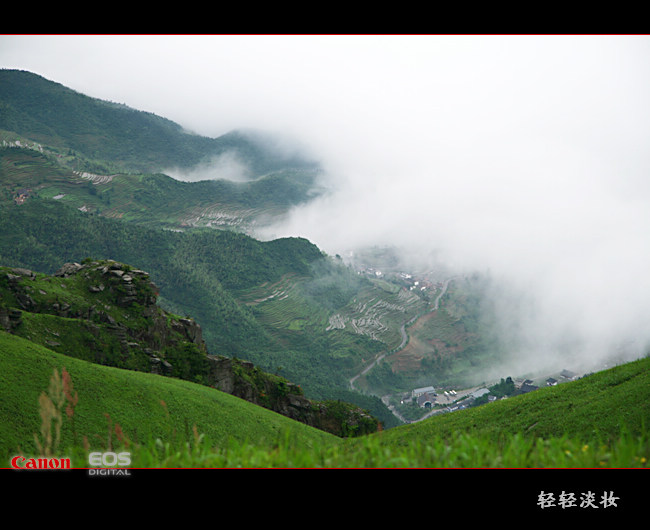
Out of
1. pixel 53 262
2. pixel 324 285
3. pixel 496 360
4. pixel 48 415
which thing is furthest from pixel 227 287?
pixel 48 415

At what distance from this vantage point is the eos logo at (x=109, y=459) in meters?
3.94

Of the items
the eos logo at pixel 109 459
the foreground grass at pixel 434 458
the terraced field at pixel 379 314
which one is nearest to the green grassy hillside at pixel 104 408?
the eos logo at pixel 109 459

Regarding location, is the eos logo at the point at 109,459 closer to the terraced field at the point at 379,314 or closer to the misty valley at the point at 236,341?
the misty valley at the point at 236,341

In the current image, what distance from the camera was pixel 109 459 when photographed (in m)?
3.99

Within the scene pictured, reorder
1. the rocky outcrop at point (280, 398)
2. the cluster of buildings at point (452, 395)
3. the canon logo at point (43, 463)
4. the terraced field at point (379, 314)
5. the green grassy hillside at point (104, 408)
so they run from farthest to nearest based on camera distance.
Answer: the terraced field at point (379, 314)
the cluster of buildings at point (452, 395)
the rocky outcrop at point (280, 398)
the green grassy hillside at point (104, 408)
the canon logo at point (43, 463)

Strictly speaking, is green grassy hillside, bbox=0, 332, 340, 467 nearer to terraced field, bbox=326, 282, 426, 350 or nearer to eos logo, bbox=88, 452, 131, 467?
eos logo, bbox=88, 452, 131, 467

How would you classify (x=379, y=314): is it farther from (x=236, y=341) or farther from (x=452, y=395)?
(x=236, y=341)

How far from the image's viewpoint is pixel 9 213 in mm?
131625

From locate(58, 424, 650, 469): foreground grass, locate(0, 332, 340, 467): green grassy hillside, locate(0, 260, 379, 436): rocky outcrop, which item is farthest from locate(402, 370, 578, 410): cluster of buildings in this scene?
locate(58, 424, 650, 469): foreground grass

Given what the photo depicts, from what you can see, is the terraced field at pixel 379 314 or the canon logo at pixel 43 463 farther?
the terraced field at pixel 379 314

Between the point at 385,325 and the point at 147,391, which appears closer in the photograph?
the point at 147,391
